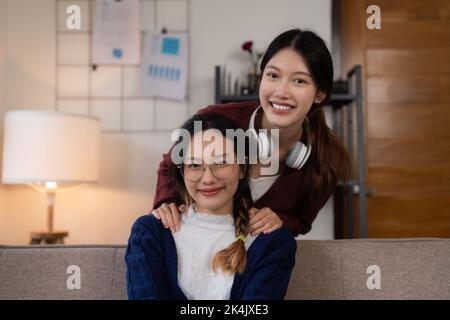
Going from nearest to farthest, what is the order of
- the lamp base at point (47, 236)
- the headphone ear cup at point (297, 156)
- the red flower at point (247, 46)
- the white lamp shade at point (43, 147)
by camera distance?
the headphone ear cup at point (297, 156)
the white lamp shade at point (43, 147)
the lamp base at point (47, 236)
the red flower at point (247, 46)

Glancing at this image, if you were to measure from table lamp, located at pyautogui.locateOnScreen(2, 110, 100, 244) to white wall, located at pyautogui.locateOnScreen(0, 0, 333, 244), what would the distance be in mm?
329

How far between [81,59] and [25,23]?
11.6 inches

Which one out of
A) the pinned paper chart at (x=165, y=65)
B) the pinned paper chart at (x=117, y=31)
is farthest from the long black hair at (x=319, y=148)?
the pinned paper chart at (x=117, y=31)

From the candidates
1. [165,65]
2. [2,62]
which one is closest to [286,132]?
[165,65]

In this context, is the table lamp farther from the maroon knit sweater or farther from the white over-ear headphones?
the white over-ear headphones

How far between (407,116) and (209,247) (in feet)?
4.82

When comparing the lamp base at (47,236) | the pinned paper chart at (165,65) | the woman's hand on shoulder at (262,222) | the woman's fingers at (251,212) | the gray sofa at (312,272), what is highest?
the pinned paper chart at (165,65)

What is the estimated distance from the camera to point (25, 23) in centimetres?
204

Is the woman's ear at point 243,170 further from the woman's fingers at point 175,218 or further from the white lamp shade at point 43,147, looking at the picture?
the white lamp shade at point 43,147

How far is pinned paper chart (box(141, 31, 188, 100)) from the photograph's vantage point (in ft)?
6.56

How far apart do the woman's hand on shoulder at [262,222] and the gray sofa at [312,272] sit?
0.13 meters

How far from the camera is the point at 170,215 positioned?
828 millimetres

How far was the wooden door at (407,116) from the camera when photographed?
195 centimetres

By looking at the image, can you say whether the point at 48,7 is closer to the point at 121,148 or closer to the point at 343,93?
the point at 121,148
